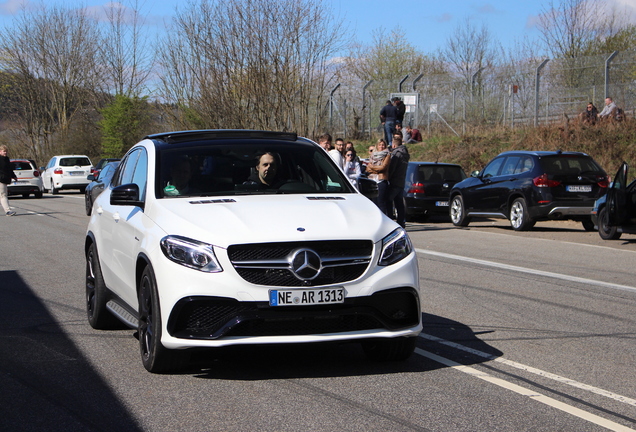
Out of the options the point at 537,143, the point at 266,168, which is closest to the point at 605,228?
the point at 266,168

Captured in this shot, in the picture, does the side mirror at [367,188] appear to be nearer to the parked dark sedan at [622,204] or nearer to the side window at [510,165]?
the parked dark sedan at [622,204]

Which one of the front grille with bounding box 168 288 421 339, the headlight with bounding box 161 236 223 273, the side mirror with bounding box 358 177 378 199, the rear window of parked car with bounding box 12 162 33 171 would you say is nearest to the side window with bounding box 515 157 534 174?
the side mirror with bounding box 358 177 378 199

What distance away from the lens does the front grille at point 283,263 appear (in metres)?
5.27

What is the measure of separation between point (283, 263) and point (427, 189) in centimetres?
1695

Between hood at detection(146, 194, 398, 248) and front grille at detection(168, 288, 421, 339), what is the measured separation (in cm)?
39

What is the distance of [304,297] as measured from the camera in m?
5.29

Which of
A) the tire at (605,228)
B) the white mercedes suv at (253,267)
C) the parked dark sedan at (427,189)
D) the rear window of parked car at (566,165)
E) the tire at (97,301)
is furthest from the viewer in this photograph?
the parked dark sedan at (427,189)

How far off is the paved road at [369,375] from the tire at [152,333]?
0.34 feet

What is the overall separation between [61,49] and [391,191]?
58140mm

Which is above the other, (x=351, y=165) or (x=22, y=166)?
(x=22, y=166)

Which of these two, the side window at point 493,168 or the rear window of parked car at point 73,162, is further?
the rear window of parked car at point 73,162

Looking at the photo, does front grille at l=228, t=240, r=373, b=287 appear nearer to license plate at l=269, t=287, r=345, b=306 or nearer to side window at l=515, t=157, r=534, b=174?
license plate at l=269, t=287, r=345, b=306

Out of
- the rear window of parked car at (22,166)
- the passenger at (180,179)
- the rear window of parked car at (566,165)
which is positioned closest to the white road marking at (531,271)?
the rear window of parked car at (566,165)

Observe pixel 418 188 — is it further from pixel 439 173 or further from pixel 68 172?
pixel 68 172
